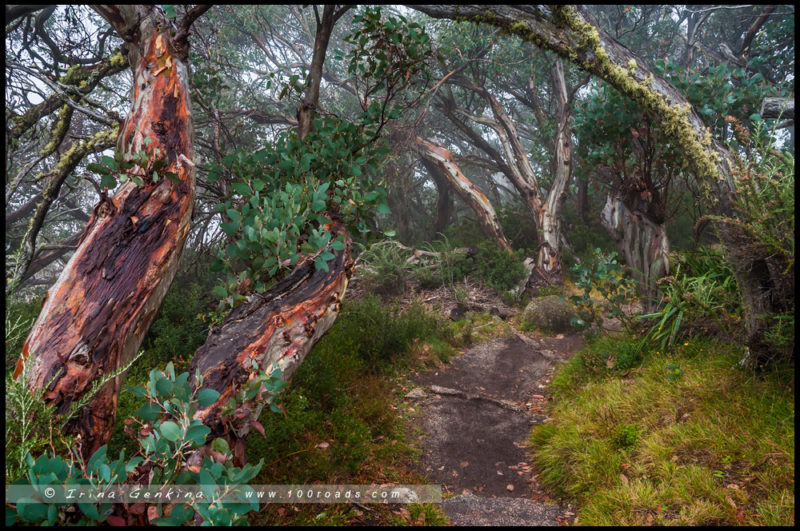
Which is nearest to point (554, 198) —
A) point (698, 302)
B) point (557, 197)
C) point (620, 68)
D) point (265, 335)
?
point (557, 197)

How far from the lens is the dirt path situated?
3.18 m

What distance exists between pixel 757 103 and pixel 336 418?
6751mm

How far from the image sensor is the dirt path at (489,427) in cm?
318

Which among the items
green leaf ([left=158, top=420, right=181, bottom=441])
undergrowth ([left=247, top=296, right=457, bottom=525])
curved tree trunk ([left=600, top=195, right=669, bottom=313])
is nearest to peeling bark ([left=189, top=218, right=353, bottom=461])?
undergrowth ([left=247, top=296, right=457, bottom=525])

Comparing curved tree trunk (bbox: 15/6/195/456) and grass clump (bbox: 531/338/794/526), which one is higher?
curved tree trunk (bbox: 15/6/195/456)

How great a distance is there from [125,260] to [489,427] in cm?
359

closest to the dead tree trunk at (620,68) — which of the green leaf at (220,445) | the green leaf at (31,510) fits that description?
the green leaf at (220,445)

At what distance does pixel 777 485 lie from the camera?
2.63 m

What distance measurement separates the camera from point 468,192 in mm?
11617

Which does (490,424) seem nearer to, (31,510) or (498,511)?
(498,511)

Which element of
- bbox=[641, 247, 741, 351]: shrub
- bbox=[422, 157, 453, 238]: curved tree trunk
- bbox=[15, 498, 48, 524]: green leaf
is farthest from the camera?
→ bbox=[422, 157, 453, 238]: curved tree trunk

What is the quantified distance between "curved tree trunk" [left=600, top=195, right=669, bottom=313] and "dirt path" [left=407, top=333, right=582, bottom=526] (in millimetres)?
1619

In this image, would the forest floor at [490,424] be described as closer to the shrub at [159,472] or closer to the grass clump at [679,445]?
the grass clump at [679,445]

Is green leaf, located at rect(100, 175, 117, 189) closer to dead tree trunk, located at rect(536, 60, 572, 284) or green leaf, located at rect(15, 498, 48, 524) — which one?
green leaf, located at rect(15, 498, 48, 524)
